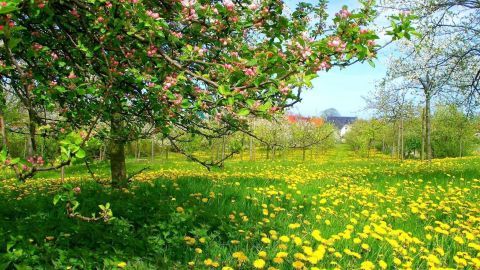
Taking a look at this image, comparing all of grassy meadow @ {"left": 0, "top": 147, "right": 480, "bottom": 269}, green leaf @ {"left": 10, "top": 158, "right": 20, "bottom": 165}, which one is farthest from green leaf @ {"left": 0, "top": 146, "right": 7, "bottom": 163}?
grassy meadow @ {"left": 0, "top": 147, "right": 480, "bottom": 269}

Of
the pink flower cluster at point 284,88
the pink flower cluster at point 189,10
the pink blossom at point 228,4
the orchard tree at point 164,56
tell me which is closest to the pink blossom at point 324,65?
the orchard tree at point 164,56

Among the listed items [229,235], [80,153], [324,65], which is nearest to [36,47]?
[80,153]

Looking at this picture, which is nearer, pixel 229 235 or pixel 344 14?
pixel 344 14

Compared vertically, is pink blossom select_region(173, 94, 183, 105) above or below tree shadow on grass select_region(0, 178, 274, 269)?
above

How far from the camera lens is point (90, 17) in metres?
3.30

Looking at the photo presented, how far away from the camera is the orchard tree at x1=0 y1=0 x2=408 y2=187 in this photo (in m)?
2.67

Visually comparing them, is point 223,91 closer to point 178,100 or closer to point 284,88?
point 284,88

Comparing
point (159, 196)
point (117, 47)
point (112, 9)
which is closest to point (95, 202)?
point (159, 196)

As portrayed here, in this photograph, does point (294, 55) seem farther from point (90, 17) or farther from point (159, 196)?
point (159, 196)

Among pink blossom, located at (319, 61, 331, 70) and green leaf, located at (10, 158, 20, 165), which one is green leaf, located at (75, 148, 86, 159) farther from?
pink blossom, located at (319, 61, 331, 70)

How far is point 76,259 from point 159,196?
2.97 meters

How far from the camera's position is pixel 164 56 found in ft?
9.95

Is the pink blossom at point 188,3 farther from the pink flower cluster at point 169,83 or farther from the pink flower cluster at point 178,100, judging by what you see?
the pink flower cluster at point 178,100

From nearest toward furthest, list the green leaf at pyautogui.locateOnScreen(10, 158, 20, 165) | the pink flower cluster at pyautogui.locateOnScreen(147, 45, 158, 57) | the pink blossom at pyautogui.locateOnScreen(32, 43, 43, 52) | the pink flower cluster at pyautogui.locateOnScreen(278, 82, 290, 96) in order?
the green leaf at pyautogui.locateOnScreen(10, 158, 20, 165)
the pink flower cluster at pyautogui.locateOnScreen(278, 82, 290, 96)
the pink flower cluster at pyautogui.locateOnScreen(147, 45, 158, 57)
the pink blossom at pyautogui.locateOnScreen(32, 43, 43, 52)
